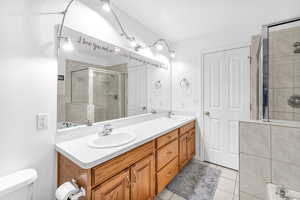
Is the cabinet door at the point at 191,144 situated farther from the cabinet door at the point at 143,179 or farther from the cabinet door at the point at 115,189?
the cabinet door at the point at 115,189

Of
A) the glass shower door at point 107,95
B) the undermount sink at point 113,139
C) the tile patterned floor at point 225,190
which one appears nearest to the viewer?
the undermount sink at point 113,139

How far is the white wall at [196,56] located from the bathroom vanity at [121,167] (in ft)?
3.55

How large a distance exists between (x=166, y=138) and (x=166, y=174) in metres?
0.44

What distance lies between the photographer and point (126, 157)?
110cm

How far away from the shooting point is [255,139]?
1.22 meters

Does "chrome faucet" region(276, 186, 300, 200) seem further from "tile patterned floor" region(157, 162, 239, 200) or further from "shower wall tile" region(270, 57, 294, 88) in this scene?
"shower wall tile" region(270, 57, 294, 88)

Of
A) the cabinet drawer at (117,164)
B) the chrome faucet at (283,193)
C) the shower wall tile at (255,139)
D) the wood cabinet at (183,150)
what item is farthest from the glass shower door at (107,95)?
the chrome faucet at (283,193)

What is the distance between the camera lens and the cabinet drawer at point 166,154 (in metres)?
1.52

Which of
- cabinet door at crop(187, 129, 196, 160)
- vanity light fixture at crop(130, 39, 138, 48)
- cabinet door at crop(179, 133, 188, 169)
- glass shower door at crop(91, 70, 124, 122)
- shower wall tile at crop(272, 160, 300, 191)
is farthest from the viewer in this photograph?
cabinet door at crop(187, 129, 196, 160)

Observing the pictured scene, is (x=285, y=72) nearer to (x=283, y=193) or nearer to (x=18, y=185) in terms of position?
(x=283, y=193)

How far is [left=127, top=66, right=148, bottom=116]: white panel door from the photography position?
6.30 ft

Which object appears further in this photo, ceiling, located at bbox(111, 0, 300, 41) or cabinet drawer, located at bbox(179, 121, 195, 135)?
cabinet drawer, located at bbox(179, 121, 195, 135)

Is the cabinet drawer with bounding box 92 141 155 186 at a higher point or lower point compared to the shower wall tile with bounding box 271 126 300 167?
lower

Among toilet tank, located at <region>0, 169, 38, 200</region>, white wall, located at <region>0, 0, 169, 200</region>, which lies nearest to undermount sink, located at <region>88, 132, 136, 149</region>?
white wall, located at <region>0, 0, 169, 200</region>
